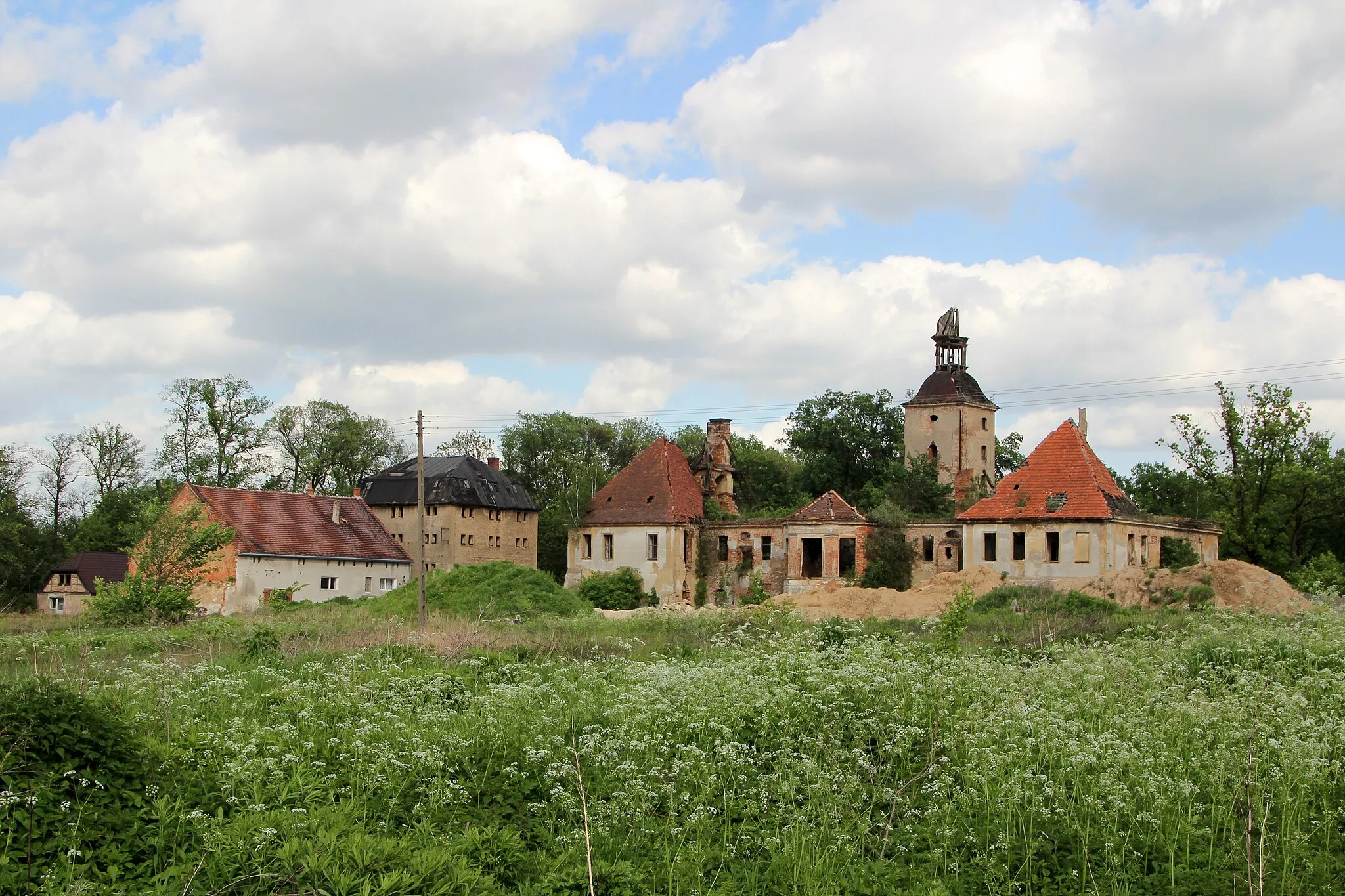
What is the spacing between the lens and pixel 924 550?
150 ft

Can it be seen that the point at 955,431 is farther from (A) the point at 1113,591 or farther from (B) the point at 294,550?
(B) the point at 294,550

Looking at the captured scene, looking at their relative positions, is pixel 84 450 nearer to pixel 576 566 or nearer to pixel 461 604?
pixel 576 566

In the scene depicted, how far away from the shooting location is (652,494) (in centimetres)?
4912

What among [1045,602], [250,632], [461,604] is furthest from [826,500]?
[250,632]

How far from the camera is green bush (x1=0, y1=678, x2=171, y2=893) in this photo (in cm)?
789

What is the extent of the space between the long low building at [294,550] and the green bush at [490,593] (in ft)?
27.0

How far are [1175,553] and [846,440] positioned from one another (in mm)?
16639

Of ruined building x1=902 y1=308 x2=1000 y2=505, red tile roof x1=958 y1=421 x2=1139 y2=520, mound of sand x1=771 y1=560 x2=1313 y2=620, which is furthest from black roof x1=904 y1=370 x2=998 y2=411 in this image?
mound of sand x1=771 y1=560 x2=1313 y2=620

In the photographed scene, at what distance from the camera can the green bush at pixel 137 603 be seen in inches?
1159

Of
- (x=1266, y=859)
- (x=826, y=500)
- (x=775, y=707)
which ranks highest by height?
(x=826, y=500)

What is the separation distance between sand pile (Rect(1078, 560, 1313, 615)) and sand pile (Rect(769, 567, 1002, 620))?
13.5 feet

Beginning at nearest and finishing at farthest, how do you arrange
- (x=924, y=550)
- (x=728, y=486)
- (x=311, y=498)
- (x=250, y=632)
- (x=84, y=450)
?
(x=250, y=632) → (x=924, y=550) → (x=311, y=498) → (x=728, y=486) → (x=84, y=450)

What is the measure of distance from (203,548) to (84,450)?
1368 inches

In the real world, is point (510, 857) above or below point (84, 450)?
below
